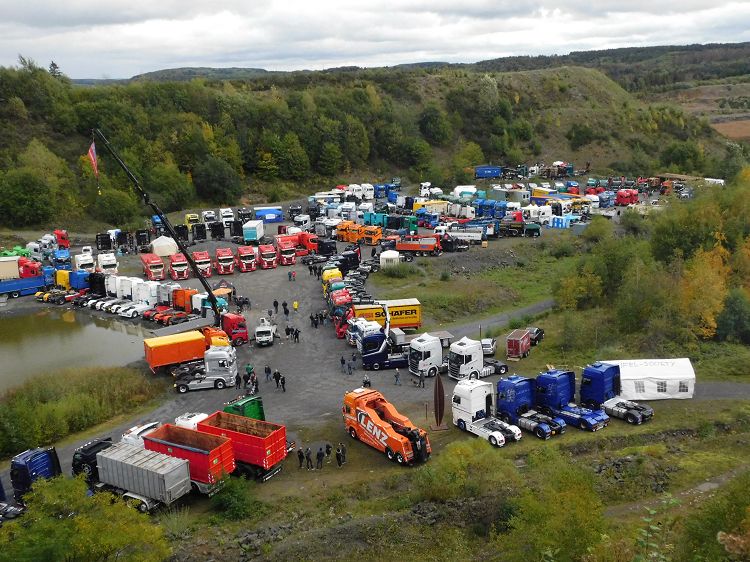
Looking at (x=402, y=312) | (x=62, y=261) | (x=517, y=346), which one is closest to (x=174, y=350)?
(x=402, y=312)

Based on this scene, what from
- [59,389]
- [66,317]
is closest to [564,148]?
[66,317]

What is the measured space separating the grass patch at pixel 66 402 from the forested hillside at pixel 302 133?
88.2ft

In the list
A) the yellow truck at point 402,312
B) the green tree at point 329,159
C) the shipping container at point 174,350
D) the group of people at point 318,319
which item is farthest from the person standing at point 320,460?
the green tree at point 329,159

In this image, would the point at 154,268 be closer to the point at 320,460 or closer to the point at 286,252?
the point at 286,252

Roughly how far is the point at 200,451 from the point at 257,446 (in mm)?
1476

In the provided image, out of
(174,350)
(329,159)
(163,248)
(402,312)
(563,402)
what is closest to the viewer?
(563,402)

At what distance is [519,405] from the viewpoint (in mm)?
19719

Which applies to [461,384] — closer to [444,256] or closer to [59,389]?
[59,389]

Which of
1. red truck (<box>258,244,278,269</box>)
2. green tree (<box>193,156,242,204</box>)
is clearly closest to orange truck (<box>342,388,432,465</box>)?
red truck (<box>258,244,278,269</box>)

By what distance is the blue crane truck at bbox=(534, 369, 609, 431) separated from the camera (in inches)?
758

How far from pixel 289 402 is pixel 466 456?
772 cm

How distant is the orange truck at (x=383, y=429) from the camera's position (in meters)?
17.5

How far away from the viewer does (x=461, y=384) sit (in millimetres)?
19594

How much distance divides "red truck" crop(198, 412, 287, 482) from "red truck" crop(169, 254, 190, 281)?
20709 millimetres
